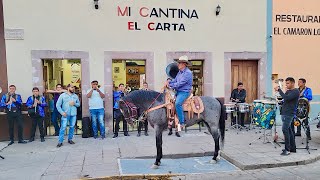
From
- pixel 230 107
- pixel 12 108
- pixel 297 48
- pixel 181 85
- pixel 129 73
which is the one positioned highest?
pixel 297 48

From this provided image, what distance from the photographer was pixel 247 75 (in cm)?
1109

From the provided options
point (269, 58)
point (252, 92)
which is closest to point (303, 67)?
point (269, 58)

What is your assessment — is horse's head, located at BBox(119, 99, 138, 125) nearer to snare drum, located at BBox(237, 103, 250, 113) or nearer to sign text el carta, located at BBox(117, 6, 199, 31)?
sign text el carta, located at BBox(117, 6, 199, 31)

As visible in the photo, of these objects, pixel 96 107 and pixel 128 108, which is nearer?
pixel 128 108

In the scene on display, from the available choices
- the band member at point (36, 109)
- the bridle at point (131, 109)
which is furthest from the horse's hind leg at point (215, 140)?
the band member at point (36, 109)

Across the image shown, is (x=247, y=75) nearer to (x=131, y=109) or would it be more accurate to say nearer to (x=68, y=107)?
(x=131, y=109)

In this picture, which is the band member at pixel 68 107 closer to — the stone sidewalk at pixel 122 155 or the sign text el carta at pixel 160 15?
the stone sidewalk at pixel 122 155

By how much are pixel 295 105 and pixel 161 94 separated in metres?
3.24

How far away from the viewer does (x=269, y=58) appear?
10.9 m

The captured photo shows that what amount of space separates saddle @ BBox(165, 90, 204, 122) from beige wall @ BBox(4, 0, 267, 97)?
12.7ft

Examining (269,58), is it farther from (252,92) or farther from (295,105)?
(295,105)

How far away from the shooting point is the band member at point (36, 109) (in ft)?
28.6

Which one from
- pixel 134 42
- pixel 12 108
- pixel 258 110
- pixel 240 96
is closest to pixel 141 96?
pixel 258 110

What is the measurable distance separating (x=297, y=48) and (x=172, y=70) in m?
6.68
